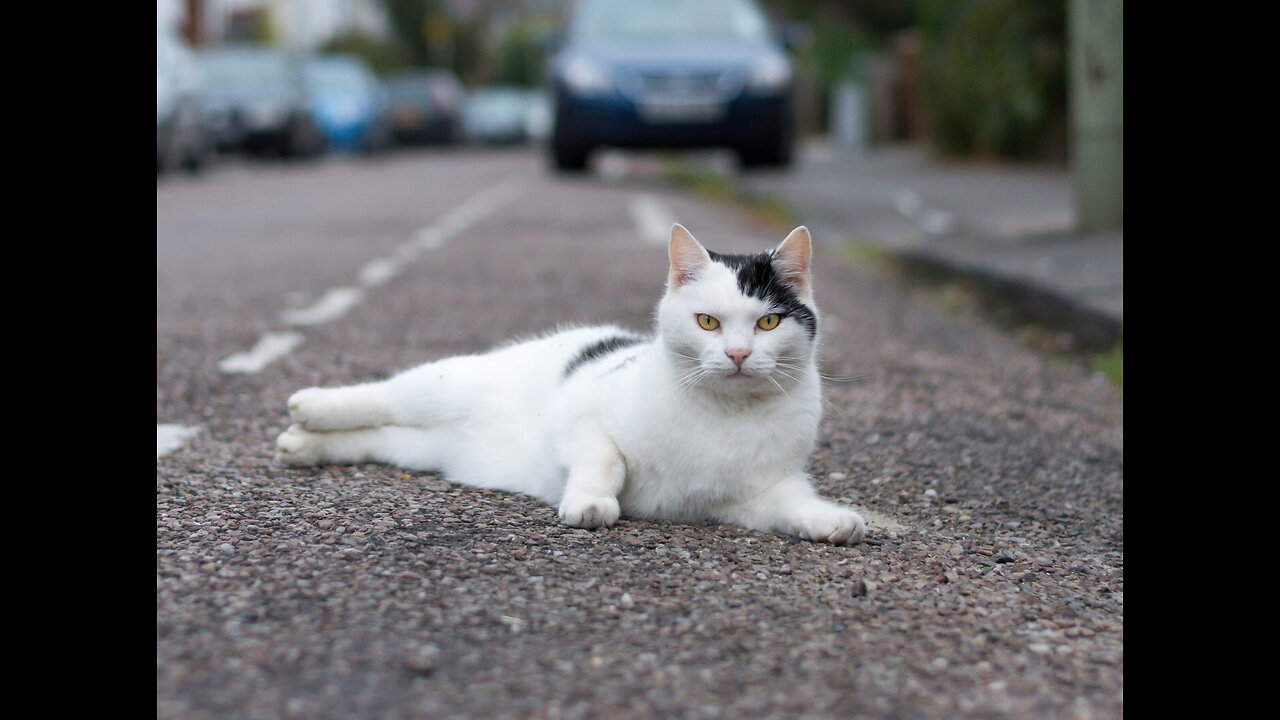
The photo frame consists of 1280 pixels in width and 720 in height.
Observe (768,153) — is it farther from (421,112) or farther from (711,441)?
(421,112)

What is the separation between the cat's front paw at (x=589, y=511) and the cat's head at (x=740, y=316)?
34cm

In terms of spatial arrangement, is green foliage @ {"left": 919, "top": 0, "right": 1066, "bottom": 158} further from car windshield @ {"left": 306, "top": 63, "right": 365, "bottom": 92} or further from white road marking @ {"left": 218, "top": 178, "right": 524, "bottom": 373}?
car windshield @ {"left": 306, "top": 63, "right": 365, "bottom": 92}

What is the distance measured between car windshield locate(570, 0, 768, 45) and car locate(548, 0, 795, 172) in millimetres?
11

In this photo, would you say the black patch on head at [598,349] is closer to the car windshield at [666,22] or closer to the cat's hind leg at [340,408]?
the cat's hind leg at [340,408]

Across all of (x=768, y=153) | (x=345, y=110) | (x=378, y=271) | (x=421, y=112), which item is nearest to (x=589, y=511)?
(x=378, y=271)

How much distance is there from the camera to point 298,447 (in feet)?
12.3

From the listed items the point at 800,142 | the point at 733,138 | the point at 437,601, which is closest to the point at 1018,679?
the point at 437,601

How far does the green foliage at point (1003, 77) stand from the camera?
48.9 ft

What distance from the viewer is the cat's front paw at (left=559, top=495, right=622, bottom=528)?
3.19 m

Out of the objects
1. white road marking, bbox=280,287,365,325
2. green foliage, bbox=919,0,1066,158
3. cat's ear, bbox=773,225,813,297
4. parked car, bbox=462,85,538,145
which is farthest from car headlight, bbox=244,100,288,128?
cat's ear, bbox=773,225,813,297

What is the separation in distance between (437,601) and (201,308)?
15.2 feet

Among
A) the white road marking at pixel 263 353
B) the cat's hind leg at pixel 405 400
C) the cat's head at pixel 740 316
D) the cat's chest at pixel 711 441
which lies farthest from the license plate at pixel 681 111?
the cat's chest at pixel 711 441
